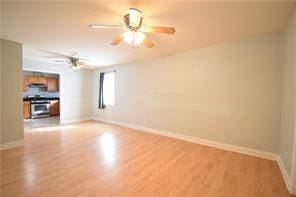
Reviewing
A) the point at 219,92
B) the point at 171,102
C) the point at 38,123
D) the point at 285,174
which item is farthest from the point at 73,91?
the point at 285,174

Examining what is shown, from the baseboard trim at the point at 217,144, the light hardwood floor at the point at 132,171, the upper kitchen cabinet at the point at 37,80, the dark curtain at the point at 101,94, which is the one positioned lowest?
the light hardwood floor at the point at 132,171

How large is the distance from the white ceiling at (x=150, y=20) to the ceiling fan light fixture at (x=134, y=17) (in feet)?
0.31

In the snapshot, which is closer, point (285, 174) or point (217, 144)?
point (285, 174)

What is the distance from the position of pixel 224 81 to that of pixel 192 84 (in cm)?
76

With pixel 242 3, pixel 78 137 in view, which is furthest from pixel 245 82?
pixel 78 137

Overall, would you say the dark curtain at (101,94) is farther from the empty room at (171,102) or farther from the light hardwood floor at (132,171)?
the light hardwood floor at (132,171)

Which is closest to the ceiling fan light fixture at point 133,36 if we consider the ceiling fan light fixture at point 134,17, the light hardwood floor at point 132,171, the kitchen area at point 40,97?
the ceiling fan light fixture at point 134,17

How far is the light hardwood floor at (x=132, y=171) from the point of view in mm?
1992

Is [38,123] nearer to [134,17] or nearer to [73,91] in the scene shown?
[73,91]

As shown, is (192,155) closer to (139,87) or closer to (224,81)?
(224,81)

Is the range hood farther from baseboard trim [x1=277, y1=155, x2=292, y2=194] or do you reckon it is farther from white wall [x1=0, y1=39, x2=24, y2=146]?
baseboard trim [x1=277, y1=155, x2=292, y2=194]

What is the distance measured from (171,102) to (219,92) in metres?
1.30

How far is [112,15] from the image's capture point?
2264 mm

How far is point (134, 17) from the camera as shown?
6.65ft
